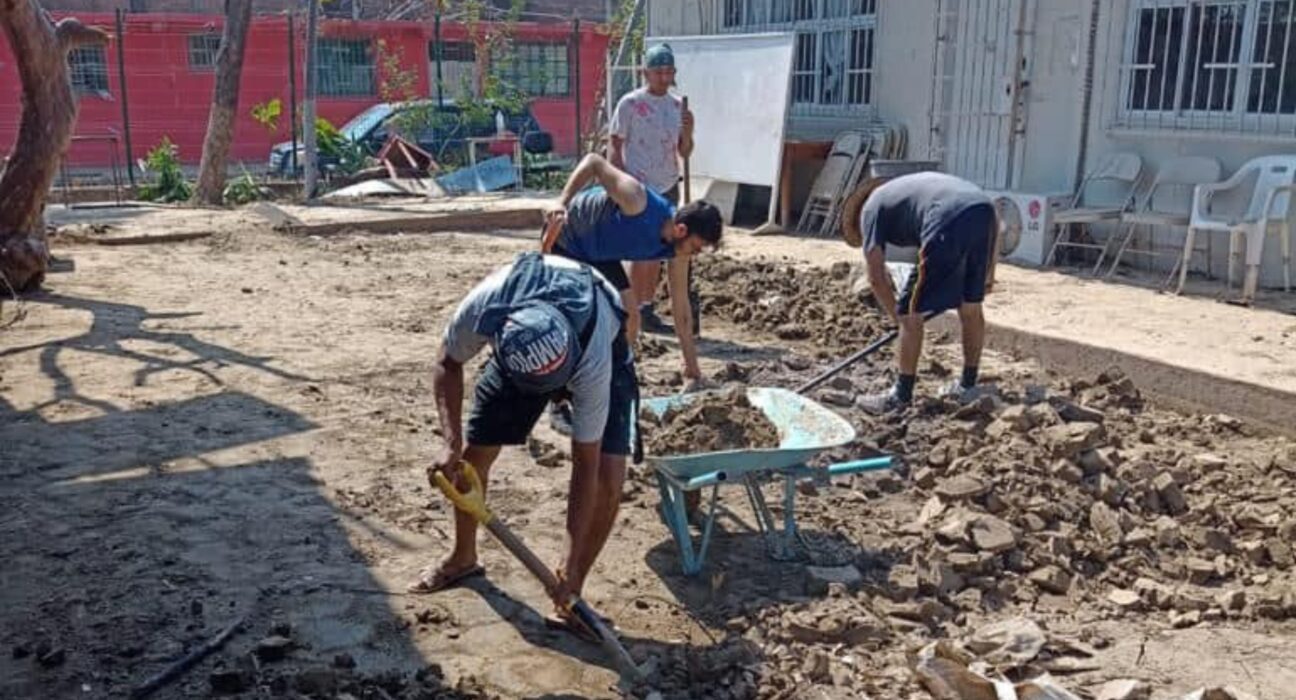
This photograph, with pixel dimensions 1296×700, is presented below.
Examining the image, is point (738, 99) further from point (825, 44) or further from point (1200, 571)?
point (1200, 571)

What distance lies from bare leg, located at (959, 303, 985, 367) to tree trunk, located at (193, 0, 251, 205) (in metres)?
11.9

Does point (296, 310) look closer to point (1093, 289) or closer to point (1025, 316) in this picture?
point (1025, 316)

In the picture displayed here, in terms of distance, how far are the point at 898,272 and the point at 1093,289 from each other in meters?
1.83

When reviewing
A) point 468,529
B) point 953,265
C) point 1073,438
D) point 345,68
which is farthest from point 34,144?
point 345,68

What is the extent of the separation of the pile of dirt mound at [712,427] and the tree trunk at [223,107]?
40.3 feet

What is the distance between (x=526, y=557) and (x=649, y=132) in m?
4.29

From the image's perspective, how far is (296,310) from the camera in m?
8.20

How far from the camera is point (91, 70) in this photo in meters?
22.1

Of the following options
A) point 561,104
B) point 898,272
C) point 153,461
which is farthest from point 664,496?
point 561,104

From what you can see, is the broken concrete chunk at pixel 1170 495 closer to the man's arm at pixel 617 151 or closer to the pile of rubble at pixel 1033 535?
the pile of rubble at pixel 1033 535

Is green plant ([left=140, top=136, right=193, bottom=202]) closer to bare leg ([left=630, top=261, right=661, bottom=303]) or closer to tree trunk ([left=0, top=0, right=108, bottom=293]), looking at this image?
tree trunk ([left=0, top=0, right=108, bottom=293])

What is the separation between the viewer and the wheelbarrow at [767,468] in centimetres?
381

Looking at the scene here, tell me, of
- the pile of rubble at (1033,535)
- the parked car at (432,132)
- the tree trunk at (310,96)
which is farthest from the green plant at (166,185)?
the pile of rubble at (1033,535)

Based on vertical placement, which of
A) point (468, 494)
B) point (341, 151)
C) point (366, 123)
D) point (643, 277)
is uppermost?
point (366, 123)
